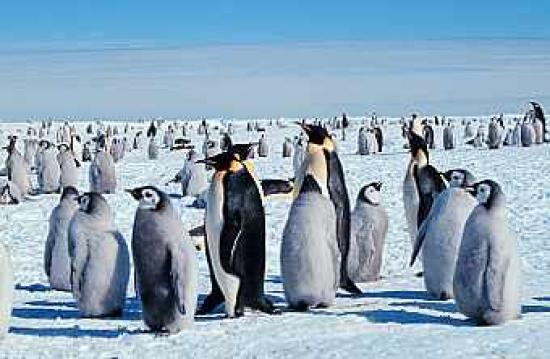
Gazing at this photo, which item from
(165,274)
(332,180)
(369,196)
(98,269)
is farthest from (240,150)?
(369,196)

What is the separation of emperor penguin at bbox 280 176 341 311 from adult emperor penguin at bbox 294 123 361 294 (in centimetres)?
88

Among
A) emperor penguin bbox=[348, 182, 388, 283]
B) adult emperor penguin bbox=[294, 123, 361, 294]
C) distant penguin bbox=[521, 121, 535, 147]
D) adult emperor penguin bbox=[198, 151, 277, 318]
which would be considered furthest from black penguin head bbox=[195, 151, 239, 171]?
distant penguin bbox=[521, 121, 535, 147]

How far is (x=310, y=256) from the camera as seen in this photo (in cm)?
763

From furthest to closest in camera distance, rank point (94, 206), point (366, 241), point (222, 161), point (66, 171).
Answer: point (66, 171)
point (366, 241)
point (94, 206)
point (222, 161)

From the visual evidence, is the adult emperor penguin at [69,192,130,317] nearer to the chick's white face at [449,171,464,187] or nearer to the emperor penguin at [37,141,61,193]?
the chick's white face at [449,171,464,187]

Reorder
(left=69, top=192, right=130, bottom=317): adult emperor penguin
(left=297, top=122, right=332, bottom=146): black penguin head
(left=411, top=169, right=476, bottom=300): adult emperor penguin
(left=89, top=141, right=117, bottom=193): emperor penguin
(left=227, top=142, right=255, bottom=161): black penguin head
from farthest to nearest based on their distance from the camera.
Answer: (left=89, top=141, right=117, bottom=193): emperor penguin < (left=297, top=122, right=332, bottom=146): black penguin head < (left=411, top=169, right=476, bottom=300): adult emperor penguin < (left=227, top=142, right=255, bottom=161): black penguin head < (left=69, top=192, right=130, bottom=317): adult emperor penguin

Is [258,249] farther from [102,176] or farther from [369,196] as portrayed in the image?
[102,176]

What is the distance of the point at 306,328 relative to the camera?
6.80m

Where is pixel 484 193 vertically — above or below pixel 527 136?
below

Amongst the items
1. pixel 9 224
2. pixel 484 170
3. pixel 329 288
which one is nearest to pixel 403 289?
pixel 329 288

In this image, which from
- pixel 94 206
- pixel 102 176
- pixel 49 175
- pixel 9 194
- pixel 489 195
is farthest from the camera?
pixel 49 175

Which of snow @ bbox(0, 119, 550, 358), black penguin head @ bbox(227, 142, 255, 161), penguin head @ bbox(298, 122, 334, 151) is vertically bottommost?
snow @ bbox(0, 119, 550, 358)

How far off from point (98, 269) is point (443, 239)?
261 cm

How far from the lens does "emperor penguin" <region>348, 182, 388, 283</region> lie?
9.55 metres
